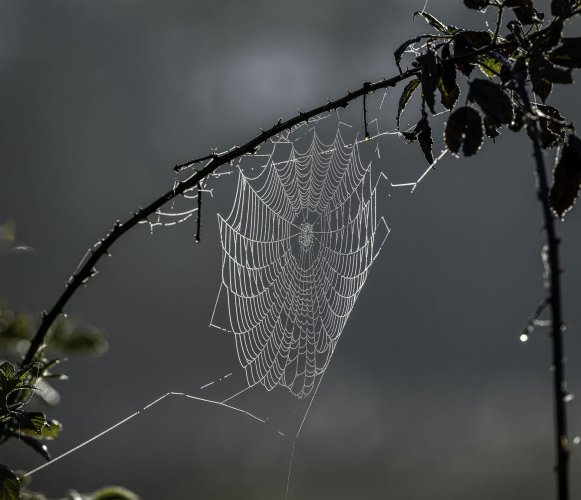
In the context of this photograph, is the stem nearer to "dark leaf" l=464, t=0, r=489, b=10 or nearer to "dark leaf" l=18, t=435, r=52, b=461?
"dark leaf" l=464, t=0, r=489, b=10

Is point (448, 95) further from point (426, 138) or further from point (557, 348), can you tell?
point (557, 348)

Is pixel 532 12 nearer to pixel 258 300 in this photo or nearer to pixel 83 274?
pixel 83 274

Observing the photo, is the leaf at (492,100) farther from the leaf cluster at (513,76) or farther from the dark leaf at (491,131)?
the dark leaf at (491,131)

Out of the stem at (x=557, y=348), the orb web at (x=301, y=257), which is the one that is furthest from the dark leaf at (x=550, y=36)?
the orb web at (x=301, y=257)

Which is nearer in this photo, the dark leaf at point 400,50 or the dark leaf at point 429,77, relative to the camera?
the dark leaf at point 429,77

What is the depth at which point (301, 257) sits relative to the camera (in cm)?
433

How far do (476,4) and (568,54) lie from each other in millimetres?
227

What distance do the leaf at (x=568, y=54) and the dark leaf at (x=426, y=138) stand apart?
11.2 inches

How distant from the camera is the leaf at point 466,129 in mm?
1134

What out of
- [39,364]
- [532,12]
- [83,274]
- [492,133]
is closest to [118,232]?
[83,274]

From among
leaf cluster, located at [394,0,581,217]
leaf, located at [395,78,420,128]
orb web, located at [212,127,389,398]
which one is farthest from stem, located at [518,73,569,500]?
orb web, located at [212,127,389,398]

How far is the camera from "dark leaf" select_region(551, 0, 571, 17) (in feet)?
3.56

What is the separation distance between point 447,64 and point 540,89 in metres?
0.16

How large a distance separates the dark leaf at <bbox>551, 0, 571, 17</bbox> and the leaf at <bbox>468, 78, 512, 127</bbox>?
0.14 meters
